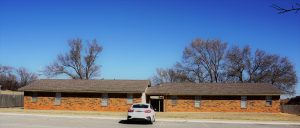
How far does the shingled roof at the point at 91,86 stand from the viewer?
42053mm

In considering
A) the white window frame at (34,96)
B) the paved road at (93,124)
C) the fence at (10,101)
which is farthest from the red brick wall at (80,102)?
the paved road at (93,124)

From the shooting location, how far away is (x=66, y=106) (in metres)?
42.9

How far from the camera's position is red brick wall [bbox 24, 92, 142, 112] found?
4166cm

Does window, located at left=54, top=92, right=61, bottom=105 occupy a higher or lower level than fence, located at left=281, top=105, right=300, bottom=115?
higher

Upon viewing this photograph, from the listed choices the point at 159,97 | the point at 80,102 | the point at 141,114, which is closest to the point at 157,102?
the point at 159,97

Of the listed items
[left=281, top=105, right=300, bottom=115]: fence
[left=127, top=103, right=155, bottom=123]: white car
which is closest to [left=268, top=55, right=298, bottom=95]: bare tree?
[left=281, top=105, right=300, bottom=115]: fence

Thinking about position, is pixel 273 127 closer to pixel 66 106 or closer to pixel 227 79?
pixel 66 106

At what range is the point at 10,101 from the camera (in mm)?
49688

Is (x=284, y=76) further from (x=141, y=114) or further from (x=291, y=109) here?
(x=141, y=114)

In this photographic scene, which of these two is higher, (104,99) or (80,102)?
(104,99)

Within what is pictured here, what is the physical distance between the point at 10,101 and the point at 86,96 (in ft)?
43.9

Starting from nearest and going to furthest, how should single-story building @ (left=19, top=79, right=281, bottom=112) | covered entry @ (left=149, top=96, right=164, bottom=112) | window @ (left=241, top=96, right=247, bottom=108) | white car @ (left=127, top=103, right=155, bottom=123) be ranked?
white car @ (left=127, top=103, right=155, bottom=123)
single-story building @ (left=19, top=79, right=281, bottom=112)
window @ (left=241, top=96, right=247, bottom=108)
covered entry @ (left=149, top=96, right=164, bottom=112)

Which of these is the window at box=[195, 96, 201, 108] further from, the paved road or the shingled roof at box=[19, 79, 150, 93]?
the paved road

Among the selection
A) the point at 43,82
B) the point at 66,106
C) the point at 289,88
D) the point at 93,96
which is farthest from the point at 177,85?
the point at 289,88
